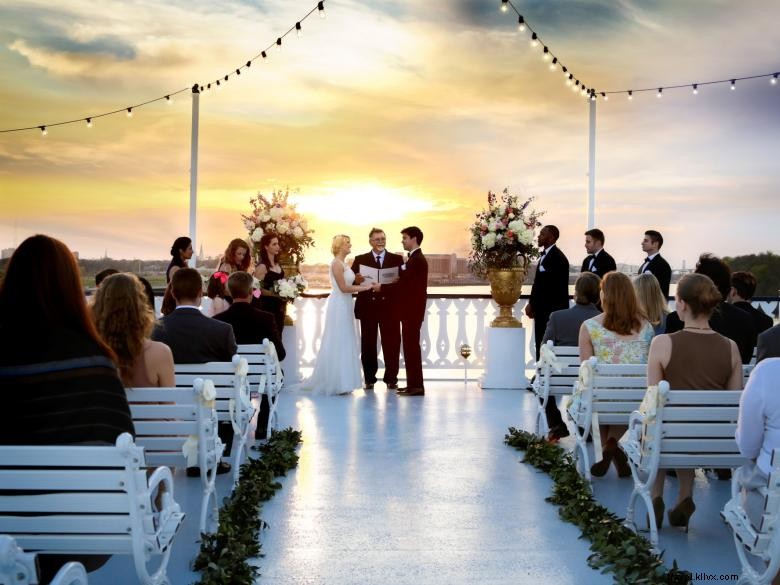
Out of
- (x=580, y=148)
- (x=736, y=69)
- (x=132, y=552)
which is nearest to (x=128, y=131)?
(x=580, y=148)

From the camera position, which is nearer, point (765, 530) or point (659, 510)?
point (765, 530)

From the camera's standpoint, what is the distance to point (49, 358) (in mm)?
2455

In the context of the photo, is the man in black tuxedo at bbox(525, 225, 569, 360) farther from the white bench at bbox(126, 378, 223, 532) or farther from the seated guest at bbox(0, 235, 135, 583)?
the seated guest at bbox(0, 235, 135, 583)

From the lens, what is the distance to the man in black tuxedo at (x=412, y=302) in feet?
29.1

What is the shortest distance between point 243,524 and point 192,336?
1353 millimetres

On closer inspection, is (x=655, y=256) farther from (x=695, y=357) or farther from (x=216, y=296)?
(x=695, y=357)

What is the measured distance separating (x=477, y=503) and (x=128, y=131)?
10.1 m

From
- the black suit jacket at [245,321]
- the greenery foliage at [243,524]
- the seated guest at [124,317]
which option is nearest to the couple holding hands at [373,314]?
the black suit jacket at [245,321]

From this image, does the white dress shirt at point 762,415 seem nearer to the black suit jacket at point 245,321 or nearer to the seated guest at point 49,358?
the seated guest at point 49,358

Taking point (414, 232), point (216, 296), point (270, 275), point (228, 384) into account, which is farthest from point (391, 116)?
point (228, 384)

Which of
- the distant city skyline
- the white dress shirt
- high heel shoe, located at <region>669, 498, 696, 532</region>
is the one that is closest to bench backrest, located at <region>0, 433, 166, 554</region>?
the white dress shirt

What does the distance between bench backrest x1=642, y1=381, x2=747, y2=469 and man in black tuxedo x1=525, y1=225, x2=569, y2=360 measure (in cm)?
477

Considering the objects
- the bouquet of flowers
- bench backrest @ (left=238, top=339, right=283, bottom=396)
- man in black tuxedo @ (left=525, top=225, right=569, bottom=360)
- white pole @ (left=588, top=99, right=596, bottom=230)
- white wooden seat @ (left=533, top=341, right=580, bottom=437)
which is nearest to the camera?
white wooden seat @ (left=533, top=341, right=580, bottom=437)

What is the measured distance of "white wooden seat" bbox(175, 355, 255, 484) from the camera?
15.3ft
